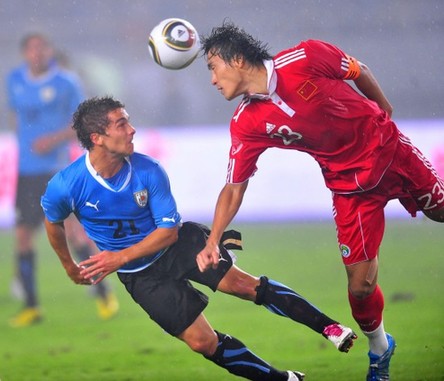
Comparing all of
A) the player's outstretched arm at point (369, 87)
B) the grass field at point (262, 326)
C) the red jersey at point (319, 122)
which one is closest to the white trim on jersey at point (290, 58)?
the red jersey at point (319, 122)

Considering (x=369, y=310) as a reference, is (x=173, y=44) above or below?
above

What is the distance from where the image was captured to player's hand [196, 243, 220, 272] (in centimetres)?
538

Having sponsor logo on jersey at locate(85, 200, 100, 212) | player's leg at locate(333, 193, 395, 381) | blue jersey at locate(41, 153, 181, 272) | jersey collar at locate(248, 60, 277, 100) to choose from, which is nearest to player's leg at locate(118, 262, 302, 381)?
blue jersey at locate(41, 153, 181, 272)

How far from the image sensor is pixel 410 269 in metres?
10.2

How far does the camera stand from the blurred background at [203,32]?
13914 mm

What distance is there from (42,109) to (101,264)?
432 centimetres

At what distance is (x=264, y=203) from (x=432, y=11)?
4574 millimetres

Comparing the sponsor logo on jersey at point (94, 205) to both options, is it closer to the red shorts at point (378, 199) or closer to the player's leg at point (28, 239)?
the red shorts at point (378, 199)

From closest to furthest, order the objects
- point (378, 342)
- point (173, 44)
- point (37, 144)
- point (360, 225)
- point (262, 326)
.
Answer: point (360, 225), point (173, 44), point (378, 342), point (262, 326), point (37, 144)

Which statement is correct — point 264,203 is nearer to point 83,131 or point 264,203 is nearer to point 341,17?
point 341,17

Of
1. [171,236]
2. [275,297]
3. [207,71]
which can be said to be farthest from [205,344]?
[207,71]

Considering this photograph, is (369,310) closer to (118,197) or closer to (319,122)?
(319,122)

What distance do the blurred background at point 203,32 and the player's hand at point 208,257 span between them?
740 centimetres

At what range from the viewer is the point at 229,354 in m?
5.70
